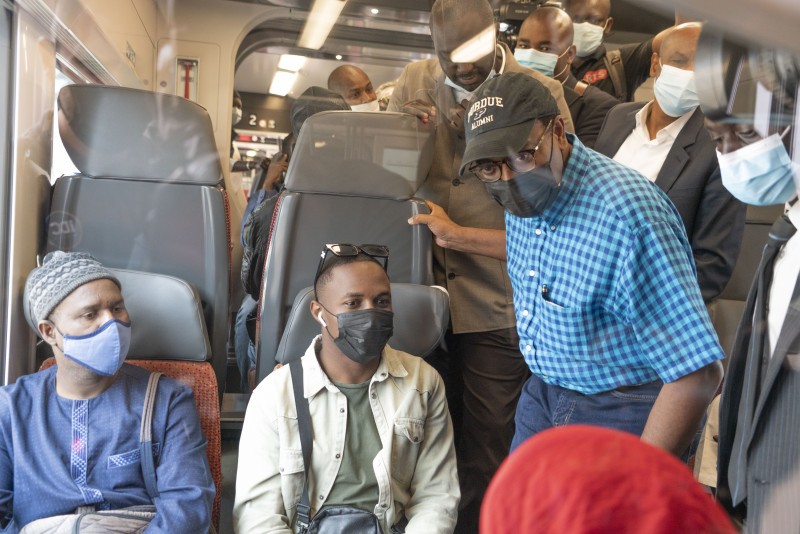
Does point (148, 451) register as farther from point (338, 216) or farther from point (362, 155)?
point (362, 155)

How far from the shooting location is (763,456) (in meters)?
0.36

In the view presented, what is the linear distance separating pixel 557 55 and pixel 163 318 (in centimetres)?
120

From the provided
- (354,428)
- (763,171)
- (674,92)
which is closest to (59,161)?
(354,428)

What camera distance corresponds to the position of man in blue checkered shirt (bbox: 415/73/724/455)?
2.34 ft

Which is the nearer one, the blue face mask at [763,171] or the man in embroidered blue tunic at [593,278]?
the blue face mask at [763,171]

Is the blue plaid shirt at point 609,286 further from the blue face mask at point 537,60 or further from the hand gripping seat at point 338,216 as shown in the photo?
the hand gripping seat at point 338,216

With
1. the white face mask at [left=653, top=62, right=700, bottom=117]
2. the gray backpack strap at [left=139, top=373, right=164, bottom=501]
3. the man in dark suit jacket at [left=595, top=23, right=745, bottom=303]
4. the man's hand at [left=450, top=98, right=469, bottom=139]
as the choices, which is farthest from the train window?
the white face mask at [left=653, top=62, right=700, bottom=117]

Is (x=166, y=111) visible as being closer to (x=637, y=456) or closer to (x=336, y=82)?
(x=336, y=82)

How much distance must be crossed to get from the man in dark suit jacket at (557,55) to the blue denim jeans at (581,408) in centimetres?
50

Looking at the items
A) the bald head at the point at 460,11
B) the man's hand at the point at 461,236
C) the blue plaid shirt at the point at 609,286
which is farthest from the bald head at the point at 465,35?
the man's hand at the point at 461,236

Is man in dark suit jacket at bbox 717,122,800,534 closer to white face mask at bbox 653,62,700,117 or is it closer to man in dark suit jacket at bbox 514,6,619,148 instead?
white face mask at bbox 653,62,700,117

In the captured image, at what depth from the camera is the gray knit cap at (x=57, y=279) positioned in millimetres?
1480

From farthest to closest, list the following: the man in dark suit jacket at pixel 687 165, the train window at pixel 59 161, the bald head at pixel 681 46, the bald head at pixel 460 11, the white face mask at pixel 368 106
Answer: the train window at pixel 59 161
the white face mask at pixel 368 106
the bald head at pixel 460 11
the man in dark suit jacket at pixel 687 165
the bald head at pixel 681 46

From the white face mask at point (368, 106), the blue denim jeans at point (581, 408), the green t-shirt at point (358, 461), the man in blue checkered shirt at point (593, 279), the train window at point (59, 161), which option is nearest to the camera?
the man in blue checkered shirt at point (593, 279)
